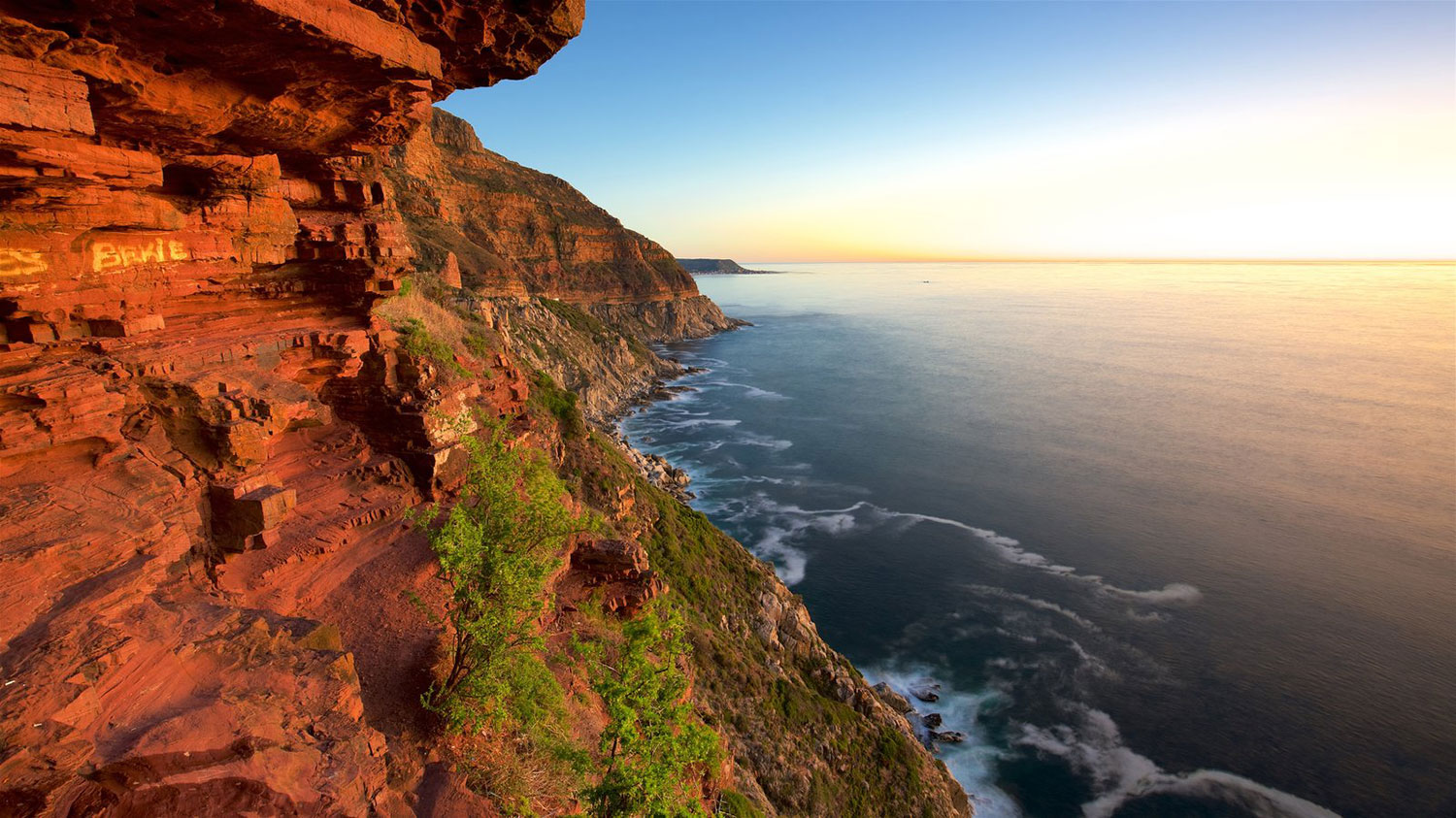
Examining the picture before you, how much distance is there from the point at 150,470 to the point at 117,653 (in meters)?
4.48

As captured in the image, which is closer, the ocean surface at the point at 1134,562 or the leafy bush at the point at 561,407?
the ocean surface at the point at 1134,562

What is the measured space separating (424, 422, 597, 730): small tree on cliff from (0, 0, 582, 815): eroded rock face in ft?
4.39

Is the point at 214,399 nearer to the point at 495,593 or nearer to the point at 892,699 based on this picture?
the point at 495,593

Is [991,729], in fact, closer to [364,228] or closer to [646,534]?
[646,534]

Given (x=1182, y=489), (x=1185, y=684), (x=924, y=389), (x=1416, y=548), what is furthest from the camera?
(x=924, y=389)

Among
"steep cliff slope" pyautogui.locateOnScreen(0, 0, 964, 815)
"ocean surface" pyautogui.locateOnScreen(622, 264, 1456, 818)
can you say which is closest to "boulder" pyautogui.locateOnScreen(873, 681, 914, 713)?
"ocean surface" pyautogui.locateOnScreen(622, 264, 1456, 818)

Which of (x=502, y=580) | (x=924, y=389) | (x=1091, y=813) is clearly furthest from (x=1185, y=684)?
(x=924, y=389)

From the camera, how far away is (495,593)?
11.0 m

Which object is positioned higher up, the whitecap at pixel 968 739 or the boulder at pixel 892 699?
the boulder at pixel 892 699

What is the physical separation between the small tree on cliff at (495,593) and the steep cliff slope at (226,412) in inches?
38.4

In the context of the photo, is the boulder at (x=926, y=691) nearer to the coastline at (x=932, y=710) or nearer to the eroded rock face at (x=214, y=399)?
the coastline at (x=932, y=710)

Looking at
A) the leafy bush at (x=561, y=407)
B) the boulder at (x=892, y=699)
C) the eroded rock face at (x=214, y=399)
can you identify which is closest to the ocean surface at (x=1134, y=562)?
the boulder at (x=892, y=699)

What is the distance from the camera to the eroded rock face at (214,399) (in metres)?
7.50

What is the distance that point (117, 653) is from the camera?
7785 millimetres
